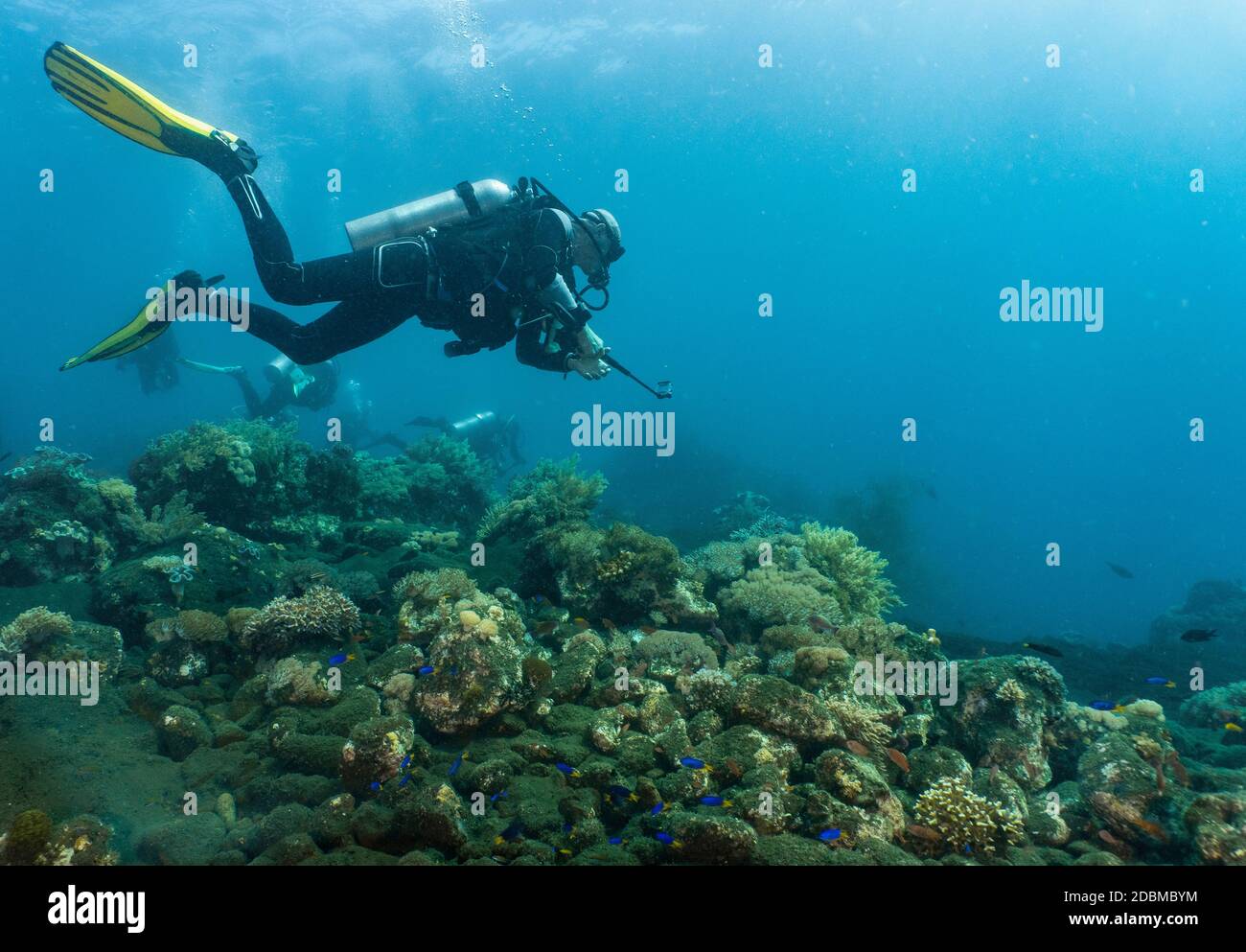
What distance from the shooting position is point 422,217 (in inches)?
266

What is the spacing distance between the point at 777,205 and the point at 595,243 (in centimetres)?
10634

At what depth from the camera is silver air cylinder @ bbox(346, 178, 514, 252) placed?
6672mm

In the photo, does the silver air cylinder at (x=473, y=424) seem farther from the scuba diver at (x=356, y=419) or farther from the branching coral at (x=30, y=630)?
the branching coral at (x=30, y=630)

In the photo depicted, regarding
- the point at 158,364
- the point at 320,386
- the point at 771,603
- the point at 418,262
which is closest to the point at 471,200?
the point at 418,262

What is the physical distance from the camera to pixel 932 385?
433 ft

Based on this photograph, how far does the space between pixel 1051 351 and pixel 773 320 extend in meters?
66.3

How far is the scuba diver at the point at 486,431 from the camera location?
19641mm

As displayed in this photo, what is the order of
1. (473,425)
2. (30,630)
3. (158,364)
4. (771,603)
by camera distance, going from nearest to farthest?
1. (30,630)
2. (771,603)
3. (473,425)
4. (158,364)

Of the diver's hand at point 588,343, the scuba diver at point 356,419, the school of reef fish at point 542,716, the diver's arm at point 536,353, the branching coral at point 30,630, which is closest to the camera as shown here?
the school of reef fish at point 542,716

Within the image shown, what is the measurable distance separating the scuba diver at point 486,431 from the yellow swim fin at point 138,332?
38.8 feet

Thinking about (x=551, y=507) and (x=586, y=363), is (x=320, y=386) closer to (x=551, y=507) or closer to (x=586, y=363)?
(x=551, y=507)

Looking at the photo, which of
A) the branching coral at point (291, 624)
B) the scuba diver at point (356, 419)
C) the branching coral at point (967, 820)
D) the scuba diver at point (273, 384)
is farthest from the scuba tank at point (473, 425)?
the branching coral at point (967, 820)
